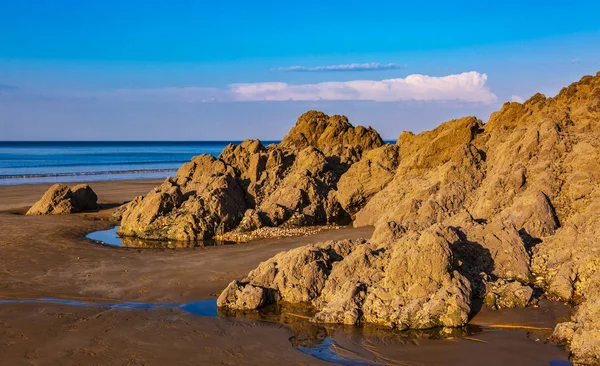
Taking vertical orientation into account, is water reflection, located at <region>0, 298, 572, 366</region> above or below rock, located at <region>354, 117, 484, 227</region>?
below

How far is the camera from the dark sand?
8531 mm

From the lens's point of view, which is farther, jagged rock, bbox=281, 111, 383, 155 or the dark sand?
jagged rock, bbox=281, 111, 383, 155

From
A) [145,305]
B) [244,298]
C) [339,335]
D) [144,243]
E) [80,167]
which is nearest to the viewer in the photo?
[339,335]

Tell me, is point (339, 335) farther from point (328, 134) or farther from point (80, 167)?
point (80, 167)

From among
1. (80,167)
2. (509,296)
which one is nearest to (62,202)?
(509,296)

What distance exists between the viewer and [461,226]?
12.9 meters

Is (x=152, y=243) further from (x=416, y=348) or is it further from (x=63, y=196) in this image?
(x=416, y=348)

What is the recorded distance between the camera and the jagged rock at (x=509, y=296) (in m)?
10.1

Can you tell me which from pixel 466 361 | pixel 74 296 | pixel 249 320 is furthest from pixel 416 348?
pixel 74 296

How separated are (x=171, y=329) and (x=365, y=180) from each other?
1316 cm

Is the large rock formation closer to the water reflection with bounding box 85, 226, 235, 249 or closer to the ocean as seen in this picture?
the water reflection with bounding box 85, 226, 235, 249

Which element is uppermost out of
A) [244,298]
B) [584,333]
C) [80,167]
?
[80,167]

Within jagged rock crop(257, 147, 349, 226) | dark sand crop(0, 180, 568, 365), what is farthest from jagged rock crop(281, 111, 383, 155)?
dark sand crop(0, 180, 568, 365)

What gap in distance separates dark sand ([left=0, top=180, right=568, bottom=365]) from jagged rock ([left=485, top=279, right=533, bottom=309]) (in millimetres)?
191
